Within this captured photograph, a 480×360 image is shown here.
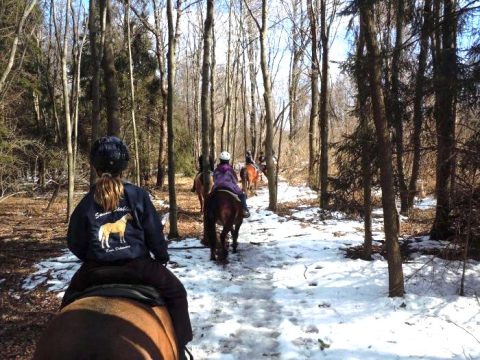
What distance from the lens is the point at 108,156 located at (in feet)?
11.3

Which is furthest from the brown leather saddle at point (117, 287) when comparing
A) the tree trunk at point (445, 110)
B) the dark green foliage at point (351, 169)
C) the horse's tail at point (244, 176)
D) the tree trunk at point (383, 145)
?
the horse's tail at point (244, 176)

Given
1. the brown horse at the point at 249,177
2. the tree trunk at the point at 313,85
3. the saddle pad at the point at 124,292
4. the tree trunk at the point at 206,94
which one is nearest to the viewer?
the saddle pad at the point at 124,292

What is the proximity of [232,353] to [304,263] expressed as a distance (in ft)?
12.9

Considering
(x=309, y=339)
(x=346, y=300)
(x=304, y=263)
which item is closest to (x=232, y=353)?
(x=309, y=339)

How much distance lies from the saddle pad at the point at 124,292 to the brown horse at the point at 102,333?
4 cm

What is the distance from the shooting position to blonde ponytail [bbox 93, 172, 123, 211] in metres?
3.29

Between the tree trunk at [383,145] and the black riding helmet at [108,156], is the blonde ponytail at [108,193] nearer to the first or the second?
the black riding helmet at [108,156]

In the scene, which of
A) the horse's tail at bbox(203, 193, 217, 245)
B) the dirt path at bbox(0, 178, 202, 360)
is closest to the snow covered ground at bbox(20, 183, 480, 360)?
the dirt path at bbox(0, 178, 202, 360)

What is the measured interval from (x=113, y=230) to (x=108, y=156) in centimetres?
58

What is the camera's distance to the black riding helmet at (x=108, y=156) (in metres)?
3.46

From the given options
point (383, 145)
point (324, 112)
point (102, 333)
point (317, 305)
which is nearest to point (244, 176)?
point (324, 112)

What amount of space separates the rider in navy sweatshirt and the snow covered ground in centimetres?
218

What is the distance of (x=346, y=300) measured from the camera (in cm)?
679

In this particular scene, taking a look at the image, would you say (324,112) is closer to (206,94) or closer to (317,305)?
(206,94)
